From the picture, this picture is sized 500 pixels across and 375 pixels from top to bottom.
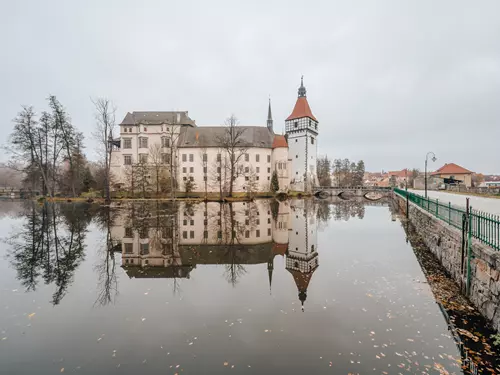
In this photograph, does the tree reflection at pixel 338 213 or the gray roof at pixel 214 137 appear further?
the gray roof at pixel 214 137

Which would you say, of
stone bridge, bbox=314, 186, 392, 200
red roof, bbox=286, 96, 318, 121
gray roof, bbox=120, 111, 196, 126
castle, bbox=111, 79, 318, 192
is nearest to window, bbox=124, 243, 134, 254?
castle, bbox=111, 79, 318, 192

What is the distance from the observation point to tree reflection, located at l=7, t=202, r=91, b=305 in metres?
8.62

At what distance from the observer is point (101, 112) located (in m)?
38.8

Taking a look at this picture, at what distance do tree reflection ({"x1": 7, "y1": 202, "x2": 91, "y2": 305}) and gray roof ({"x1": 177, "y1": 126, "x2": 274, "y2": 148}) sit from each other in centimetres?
4061

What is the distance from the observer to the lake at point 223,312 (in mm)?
4680

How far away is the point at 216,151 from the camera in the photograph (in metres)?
57.1

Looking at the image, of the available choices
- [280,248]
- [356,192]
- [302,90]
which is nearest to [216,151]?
[302,90]

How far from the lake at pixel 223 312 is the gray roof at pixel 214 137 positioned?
4614cm

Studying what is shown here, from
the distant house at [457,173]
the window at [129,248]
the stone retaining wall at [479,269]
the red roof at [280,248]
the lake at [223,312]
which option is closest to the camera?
the lake at [223,312]

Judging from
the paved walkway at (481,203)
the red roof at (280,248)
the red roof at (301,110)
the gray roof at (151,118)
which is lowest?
the red roof at (280,248)

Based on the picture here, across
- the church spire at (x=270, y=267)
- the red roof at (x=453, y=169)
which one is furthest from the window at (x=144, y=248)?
the red roof at (x=453, y=169)

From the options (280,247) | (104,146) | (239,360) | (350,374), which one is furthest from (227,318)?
(104,146)

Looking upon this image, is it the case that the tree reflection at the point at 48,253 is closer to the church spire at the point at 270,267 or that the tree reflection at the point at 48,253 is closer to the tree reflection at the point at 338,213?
the church spire at the point at 270,267

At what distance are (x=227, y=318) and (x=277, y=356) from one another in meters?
1.74
